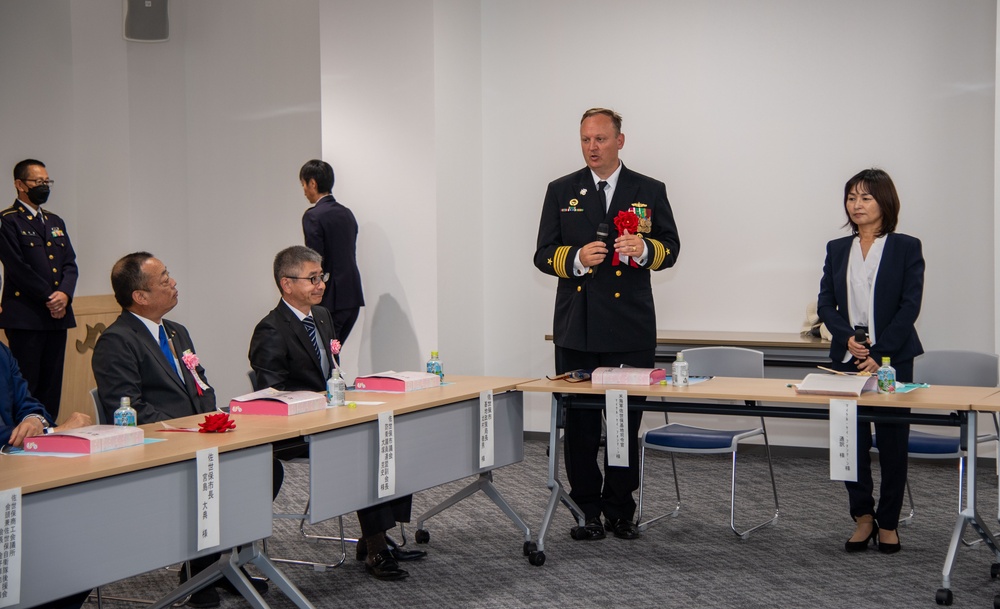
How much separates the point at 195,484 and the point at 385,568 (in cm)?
131

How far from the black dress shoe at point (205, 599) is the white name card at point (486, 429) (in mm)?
1143

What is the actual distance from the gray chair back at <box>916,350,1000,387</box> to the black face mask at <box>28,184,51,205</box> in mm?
5005

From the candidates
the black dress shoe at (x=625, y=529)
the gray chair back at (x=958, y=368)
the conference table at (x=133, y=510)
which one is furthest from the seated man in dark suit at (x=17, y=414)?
the gray chair back at (x=958, y=368)

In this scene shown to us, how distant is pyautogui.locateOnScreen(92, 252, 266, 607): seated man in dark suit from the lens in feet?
11.3

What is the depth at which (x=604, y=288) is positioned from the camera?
445 cm

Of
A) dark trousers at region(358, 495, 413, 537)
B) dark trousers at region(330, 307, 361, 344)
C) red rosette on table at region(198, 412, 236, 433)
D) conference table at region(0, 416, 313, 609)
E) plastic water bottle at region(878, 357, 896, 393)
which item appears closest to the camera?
conference table at region(0, 416, 313, 609)

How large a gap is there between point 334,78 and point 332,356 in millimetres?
3122

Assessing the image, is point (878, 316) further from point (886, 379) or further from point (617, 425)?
point (617, 425)

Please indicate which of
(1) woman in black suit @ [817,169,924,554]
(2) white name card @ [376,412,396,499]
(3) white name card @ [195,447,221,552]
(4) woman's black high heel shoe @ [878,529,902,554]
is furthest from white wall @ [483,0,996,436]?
(3) white name card @ [195,447,221,552]

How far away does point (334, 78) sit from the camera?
6.55m

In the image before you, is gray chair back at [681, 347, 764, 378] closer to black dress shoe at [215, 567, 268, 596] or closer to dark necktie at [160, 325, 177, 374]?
black dress shoe at [215, 567, 268, 596]

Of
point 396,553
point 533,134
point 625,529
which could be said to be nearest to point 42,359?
point 396,553

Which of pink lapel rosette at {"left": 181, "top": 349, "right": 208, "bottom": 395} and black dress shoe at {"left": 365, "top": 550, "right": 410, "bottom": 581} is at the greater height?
pink lapel rosette at {"left": 181, "top": 349, "right": 208, "bottom": 395}

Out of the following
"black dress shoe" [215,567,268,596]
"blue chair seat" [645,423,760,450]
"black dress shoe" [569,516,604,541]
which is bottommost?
"black dress shoe" [215,567,268,596]
